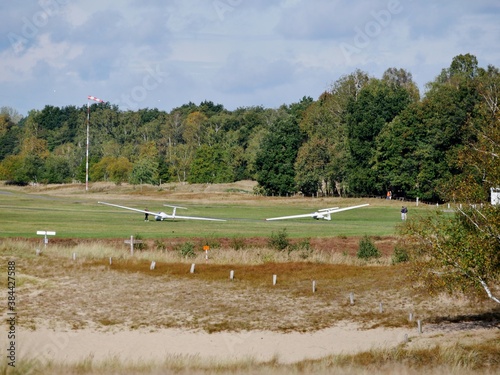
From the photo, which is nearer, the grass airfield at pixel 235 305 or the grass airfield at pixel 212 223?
the grass airfield at pixel 235 305

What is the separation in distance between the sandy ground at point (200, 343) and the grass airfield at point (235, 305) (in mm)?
168

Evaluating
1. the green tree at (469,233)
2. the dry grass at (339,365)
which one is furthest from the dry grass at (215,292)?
the dry grass at (339,365)

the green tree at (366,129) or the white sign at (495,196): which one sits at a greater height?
the green tree at (366,129)

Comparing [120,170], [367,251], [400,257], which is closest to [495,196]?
[400,257]

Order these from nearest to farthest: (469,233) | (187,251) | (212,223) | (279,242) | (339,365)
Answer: (339,365)
(469,233)
(187,251)
(279,242)
(212,223)

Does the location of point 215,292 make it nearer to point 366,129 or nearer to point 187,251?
point 187,251

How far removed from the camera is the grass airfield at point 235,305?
25.8 m

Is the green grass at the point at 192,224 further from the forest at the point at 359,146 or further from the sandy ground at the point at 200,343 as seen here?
the sandy ground at the point at 200,343

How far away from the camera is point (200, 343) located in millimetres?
30156

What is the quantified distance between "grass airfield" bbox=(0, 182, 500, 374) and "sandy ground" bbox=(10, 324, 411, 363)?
168 millimetres

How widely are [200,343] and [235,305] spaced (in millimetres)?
6980

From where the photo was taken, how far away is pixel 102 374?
2288 cm

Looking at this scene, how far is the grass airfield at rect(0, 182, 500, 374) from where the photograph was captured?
84.5ft

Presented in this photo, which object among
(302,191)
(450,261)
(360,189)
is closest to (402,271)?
(450,261)
